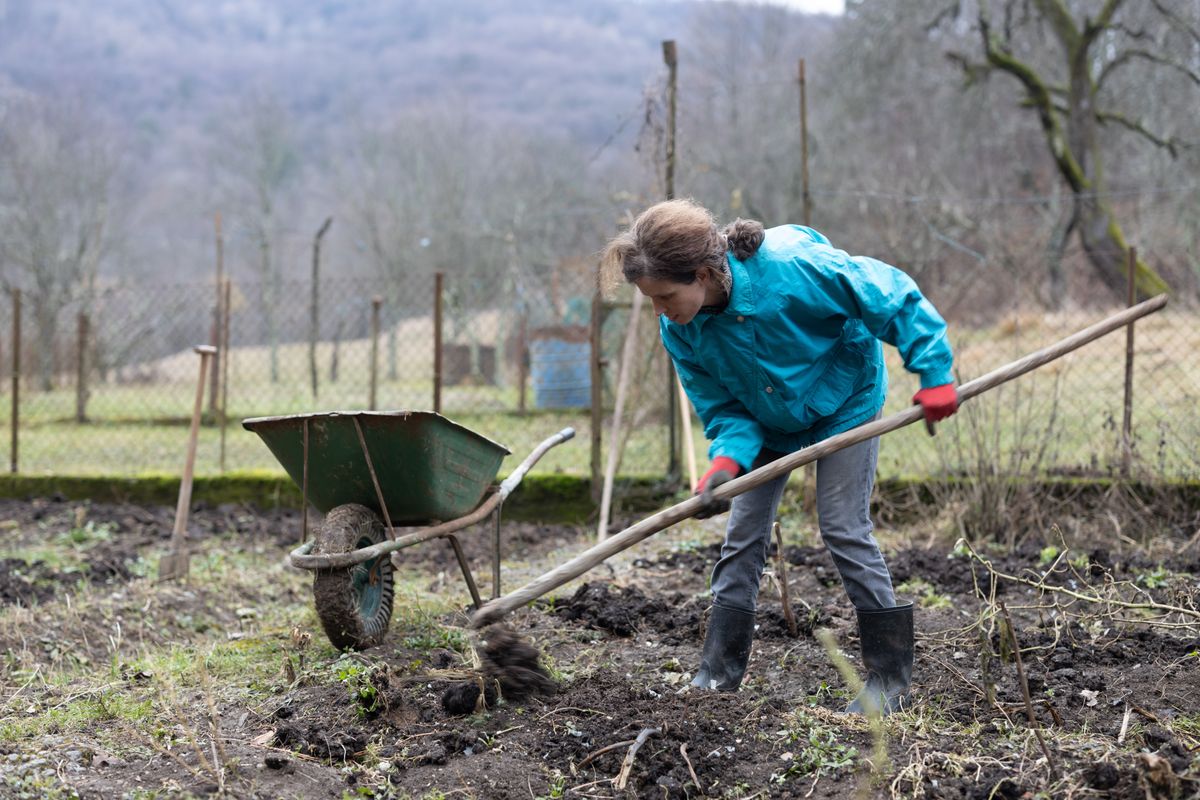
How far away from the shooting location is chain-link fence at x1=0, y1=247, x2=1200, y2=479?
228 inches

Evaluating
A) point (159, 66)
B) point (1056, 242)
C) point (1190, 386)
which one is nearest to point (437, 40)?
point (159, 66)

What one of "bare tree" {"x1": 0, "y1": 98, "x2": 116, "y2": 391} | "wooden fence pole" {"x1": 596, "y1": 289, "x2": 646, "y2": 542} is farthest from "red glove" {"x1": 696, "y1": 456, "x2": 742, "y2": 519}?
"bare tree" {"x1": 0, "y1": 98, "x2": 116, "y2": 391}

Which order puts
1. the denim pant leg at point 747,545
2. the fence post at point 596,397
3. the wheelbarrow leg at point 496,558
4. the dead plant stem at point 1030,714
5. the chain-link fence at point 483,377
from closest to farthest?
the dead plant stem at point 1030,714, the denim pant leg at point 747,545, the wheelbarrow leg at point 496,558, the chain-link fence at point 483,377, the fence post at point 596,397

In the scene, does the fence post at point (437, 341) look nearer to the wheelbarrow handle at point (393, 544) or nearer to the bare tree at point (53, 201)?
the wheelbarrow handle at point (393, 544)

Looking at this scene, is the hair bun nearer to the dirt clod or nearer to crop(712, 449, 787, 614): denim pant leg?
crop(712, 449, 787, 614): denim pant leg

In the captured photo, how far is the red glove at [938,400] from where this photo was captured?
2.77 m

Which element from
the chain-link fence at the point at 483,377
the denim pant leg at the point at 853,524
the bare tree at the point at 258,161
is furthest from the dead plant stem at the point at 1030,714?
the bare tree at the point at 258,161

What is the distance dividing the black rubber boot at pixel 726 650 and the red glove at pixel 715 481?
407mm

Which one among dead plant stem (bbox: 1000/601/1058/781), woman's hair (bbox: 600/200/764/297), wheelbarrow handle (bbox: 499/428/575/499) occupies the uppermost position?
woman's hair (bbox: 600/200/764/297)

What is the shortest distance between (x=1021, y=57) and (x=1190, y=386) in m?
19.2

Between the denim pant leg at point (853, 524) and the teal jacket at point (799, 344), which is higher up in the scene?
the teal jacket at point (799, 344)

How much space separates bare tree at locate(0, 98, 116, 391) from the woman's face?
14193 millimetres

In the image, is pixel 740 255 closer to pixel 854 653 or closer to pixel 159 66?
pixel 854 653

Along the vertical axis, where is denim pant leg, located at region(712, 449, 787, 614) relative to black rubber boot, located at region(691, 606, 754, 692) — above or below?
above
